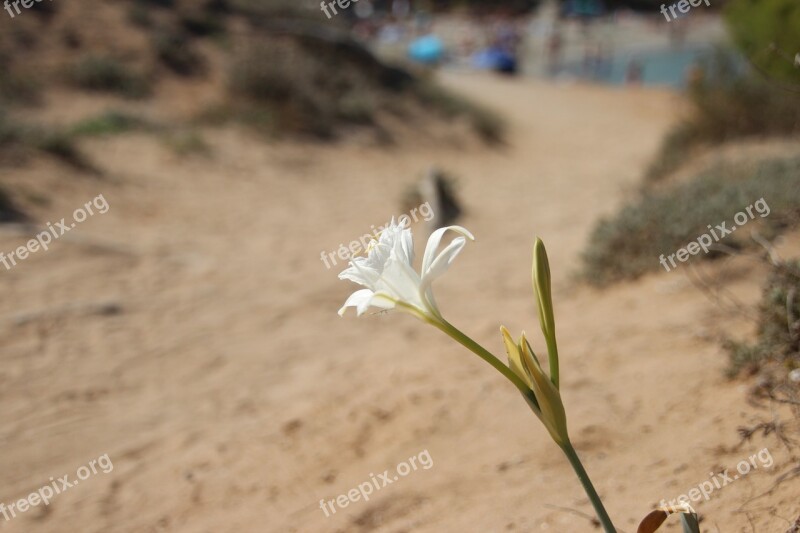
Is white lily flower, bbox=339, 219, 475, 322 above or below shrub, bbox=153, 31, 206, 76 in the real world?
below

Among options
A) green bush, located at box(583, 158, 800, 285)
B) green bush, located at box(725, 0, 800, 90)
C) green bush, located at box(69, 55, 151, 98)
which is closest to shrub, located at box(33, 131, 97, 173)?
green bush, located at box(69, 55, 151, 98)

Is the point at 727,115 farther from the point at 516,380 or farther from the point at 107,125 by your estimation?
the point at 516,380

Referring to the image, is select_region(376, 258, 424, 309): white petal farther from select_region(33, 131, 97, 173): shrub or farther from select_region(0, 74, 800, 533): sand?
select_region(33, 131, 97, 173): shrub

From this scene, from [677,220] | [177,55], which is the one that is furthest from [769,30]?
[177,55]

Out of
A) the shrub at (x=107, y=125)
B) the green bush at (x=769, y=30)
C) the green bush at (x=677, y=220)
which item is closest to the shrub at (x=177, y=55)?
the shrub at (x=107, y=125)

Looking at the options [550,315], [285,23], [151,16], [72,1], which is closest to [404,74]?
[285,23]

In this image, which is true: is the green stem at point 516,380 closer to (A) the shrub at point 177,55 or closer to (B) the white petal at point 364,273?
(B) the white petal at point 364,273
